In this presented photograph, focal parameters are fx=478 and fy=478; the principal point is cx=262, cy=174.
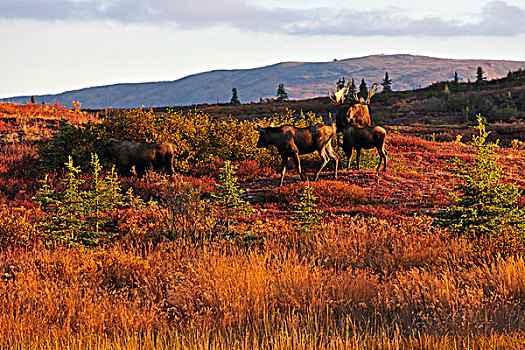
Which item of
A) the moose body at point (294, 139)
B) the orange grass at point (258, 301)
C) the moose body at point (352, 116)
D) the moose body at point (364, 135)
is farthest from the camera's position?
the moose body at point (352, 116)

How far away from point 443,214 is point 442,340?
4398 mm

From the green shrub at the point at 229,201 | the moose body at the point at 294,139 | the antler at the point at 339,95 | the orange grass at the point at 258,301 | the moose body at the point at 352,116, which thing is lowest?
the orange grass at the point at 258,301

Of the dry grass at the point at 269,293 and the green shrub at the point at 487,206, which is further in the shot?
the green shrub at the point at 487,206

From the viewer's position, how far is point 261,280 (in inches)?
235

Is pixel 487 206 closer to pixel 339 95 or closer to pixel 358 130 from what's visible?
pixel 358 130

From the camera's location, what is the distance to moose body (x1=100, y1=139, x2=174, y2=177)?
576 inches

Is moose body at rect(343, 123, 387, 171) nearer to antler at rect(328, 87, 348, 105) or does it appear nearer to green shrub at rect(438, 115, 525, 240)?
antler at rect(328, 87, 348, 105)

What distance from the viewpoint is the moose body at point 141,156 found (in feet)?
48.0

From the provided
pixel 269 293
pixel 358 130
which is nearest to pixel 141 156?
pixel 358 130

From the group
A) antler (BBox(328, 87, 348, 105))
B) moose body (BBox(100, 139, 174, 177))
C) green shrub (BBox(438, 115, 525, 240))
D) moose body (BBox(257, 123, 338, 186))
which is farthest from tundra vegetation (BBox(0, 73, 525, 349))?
antler (BBox(328, 87, 348, 105))

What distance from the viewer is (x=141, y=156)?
14609mm

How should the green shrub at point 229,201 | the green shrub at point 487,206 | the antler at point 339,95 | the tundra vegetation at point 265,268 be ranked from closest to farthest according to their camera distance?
the tundra vegetation at point 265,268
the green shrub at point 487,206
the green shrub at point 229,201
the antler at point 339,95

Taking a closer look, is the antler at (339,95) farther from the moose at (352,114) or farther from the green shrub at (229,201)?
the green shrub at (229,201)

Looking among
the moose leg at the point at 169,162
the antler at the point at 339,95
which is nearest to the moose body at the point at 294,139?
the moose leg at the point at 169,162
